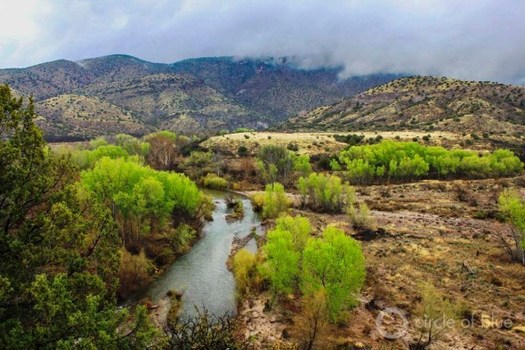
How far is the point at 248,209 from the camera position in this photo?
74375mm

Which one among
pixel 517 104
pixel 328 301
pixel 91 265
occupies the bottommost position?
pixel 328 301

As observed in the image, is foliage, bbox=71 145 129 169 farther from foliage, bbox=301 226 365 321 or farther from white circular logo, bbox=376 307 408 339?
white circular logo, bbox=376 307 408 339

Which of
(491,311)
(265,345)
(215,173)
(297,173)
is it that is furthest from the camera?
(215,173)

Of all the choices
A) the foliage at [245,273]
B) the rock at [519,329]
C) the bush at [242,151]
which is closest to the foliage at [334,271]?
the foliage at [245,273]

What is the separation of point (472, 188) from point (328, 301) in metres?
60.4

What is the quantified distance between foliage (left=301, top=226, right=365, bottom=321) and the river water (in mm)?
6428

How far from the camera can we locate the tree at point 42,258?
43.9ft

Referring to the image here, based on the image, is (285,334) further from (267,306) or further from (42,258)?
(42,258)

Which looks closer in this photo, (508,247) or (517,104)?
(508,247)

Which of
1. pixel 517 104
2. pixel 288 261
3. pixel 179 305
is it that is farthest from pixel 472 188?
pixel 517 104

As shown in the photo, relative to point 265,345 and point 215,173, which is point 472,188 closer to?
point 215,173

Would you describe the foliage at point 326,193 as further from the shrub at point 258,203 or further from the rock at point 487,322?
the rock at point 487,322

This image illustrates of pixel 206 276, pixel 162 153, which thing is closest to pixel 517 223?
pixel 206 276

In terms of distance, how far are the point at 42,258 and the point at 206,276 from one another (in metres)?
27.9
